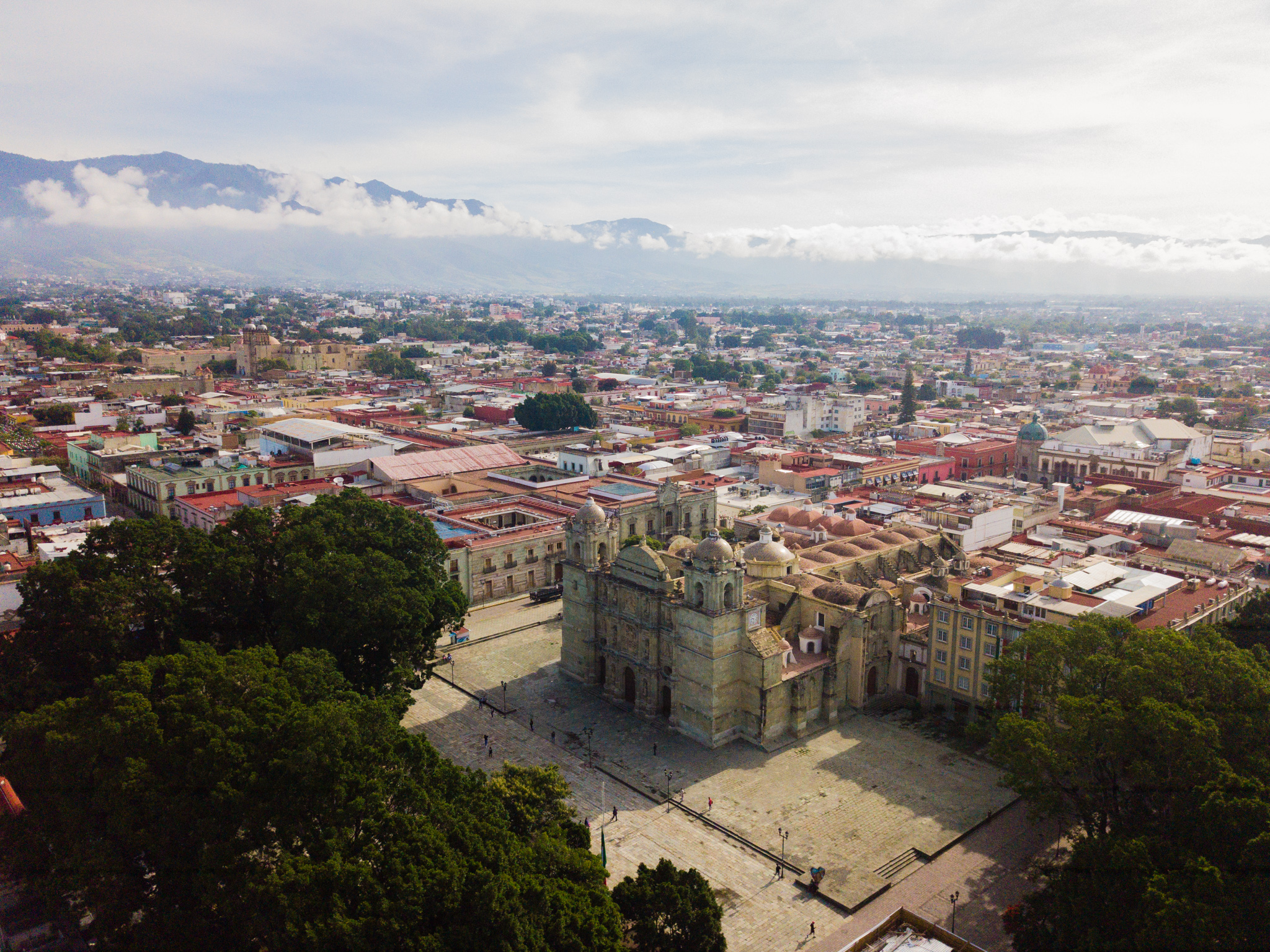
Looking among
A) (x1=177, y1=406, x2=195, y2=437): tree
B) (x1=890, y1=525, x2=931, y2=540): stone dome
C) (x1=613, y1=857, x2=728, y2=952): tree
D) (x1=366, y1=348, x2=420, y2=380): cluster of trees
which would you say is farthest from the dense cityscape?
(x1=366, y1=348, x2=420, y2=380): cluster of trees

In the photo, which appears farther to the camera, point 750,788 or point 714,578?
point 714,578

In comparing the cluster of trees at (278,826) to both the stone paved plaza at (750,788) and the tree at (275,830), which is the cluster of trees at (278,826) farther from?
the stone paved plaza at (750,788)

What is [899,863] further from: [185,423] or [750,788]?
[185,423]

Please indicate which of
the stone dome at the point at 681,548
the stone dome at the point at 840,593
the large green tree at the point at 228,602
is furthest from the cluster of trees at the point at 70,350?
the stone dome at the point at 840,593

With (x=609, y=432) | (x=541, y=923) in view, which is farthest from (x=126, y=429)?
(x=541, y=923)

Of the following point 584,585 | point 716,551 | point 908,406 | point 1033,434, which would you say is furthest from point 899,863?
point 908,406

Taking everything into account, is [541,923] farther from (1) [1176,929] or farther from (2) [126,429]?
(2) [126,429]

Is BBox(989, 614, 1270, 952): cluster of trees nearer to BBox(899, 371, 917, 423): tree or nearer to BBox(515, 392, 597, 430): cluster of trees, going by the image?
BBox(515, 392, 597, 430): cluster of trees
